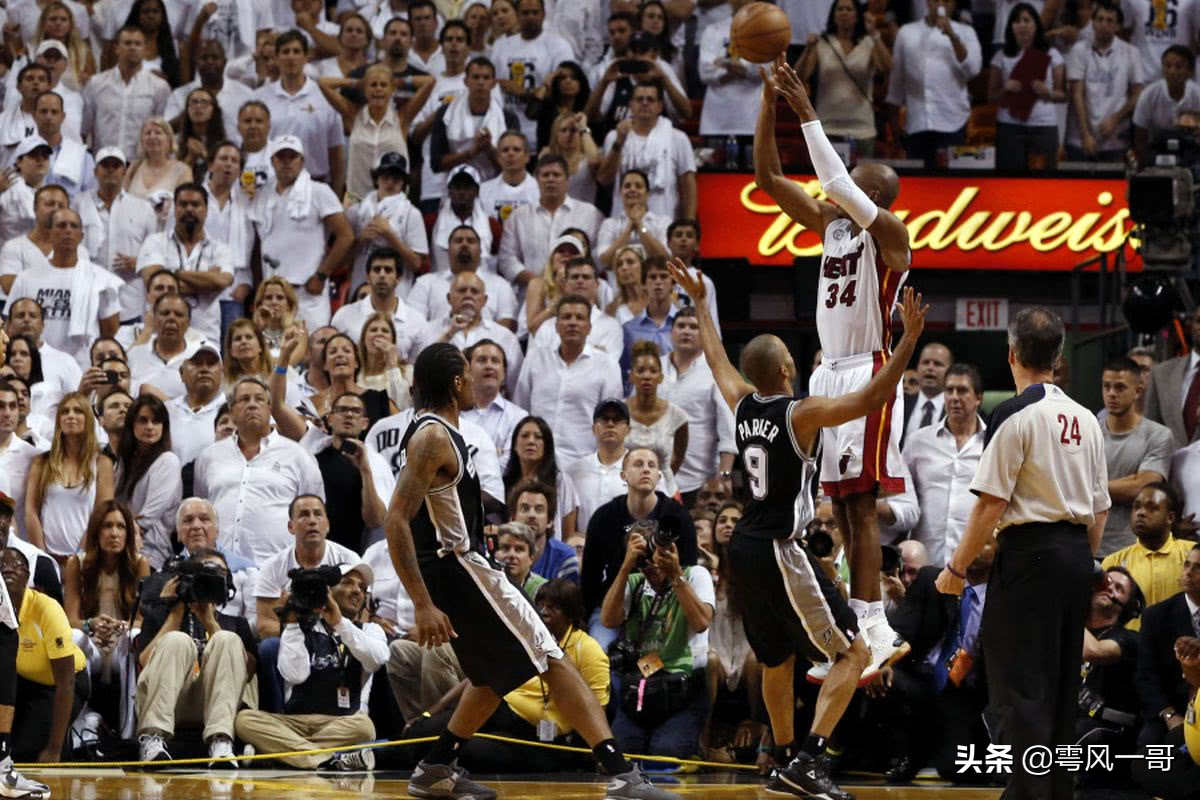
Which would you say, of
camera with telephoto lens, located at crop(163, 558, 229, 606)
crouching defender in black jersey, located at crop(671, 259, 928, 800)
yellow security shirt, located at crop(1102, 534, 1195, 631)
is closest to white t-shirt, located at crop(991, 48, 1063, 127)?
yellow security shirt, located at crop(1102, 534, 1195, 631)

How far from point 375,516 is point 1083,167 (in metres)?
8.52

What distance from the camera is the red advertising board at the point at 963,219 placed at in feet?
57.3

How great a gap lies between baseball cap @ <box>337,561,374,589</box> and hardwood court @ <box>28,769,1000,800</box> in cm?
148

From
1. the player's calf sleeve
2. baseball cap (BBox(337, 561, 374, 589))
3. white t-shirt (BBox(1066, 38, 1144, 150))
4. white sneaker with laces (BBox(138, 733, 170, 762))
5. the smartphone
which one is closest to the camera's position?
the player's calf sleeve

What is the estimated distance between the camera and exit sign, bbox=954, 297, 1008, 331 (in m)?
17.7

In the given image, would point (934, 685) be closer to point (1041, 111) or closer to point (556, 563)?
point (556, 563)

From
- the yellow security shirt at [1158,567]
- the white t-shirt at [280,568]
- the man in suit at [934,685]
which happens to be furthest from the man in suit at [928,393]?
the white t-shirt at [280,568]

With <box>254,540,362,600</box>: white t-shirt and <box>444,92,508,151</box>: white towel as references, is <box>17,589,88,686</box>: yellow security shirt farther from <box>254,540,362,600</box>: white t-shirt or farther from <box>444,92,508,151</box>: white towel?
<box>444,92,508,151</box>: white towel

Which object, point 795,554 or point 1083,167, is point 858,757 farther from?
point 1083,167

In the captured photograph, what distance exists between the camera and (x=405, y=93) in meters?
17.6

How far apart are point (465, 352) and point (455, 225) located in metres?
2.29

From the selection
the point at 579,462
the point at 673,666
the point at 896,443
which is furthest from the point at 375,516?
the point at 896,443

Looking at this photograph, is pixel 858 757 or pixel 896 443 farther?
pixel 858 757

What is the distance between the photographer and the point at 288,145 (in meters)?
15.9
